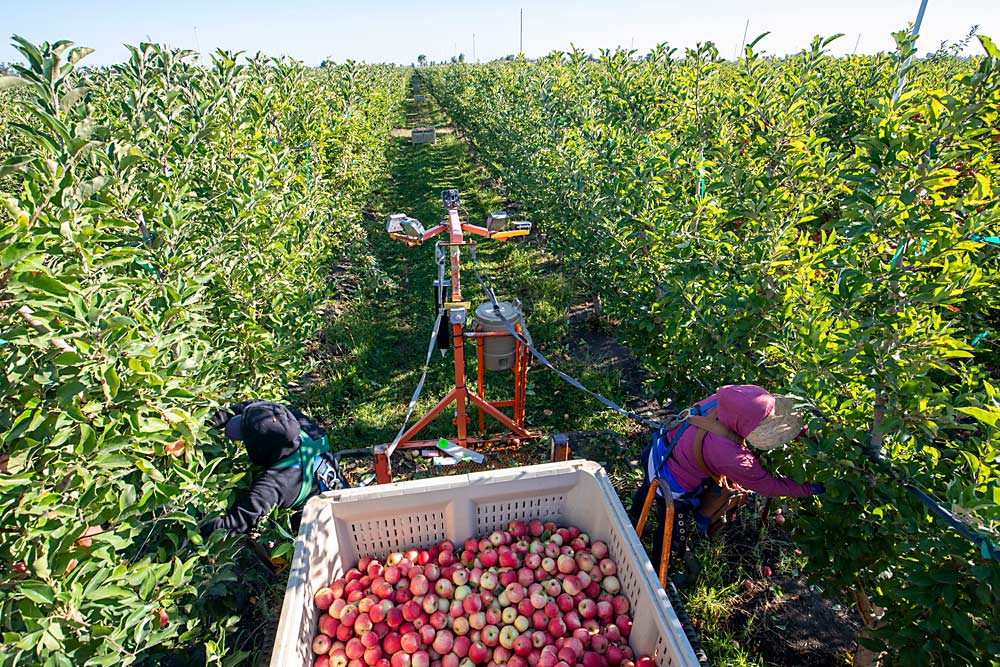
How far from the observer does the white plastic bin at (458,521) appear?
83.1 inches

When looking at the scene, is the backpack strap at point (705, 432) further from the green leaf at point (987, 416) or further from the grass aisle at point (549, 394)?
the green leaf at point (987, 416)

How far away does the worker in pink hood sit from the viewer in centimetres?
244

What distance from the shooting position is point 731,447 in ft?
8.61

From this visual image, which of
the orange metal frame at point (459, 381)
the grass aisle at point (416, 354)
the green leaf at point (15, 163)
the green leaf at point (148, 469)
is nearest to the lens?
the green leaf at point (15, 163)

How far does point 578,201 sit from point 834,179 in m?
3.33

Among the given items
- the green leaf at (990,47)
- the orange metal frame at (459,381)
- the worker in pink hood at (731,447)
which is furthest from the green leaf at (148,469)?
the green leaf at (990,47)

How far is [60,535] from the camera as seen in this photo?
1.59 metres

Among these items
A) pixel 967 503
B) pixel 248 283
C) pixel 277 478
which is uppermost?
pixel 248 283

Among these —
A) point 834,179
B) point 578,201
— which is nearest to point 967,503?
point 834,179

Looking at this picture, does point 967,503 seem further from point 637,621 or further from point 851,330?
point 637,621

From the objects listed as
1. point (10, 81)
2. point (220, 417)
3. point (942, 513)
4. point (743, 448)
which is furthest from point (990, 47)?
point (220, 417)

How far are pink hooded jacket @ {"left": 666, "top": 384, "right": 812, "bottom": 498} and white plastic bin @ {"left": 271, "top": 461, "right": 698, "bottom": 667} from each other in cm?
62

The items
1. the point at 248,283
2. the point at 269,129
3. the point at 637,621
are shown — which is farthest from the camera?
the point at 269,129

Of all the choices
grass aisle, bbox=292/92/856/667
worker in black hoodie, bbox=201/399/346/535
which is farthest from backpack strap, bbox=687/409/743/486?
worker in black hoodie, bbox=201/399/346/535
